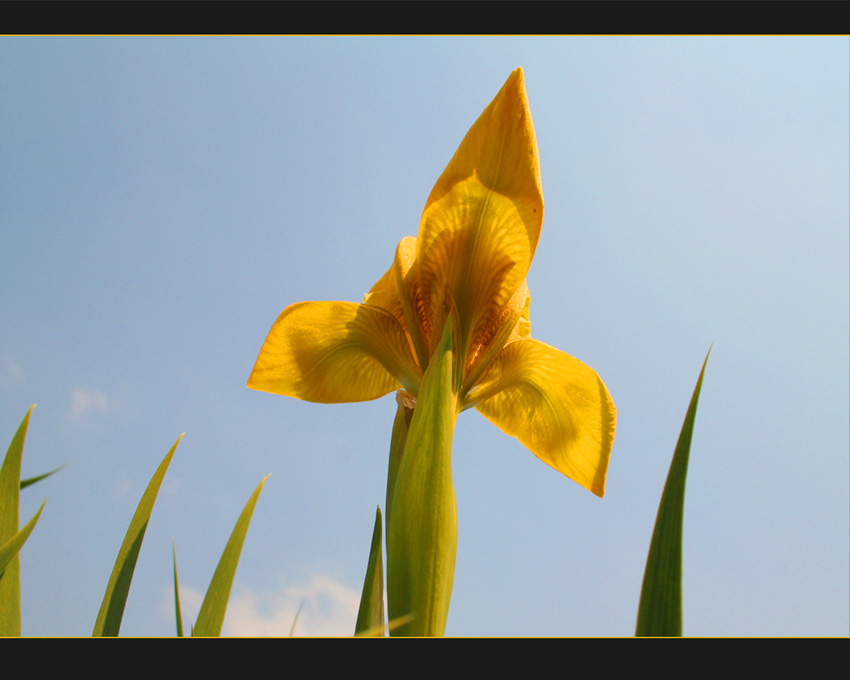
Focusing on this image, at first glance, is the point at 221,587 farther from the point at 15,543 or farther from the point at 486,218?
the point at 486,218

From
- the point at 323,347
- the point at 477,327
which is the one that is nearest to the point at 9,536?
the point at 323,347

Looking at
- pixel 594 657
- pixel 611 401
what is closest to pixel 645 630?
pixel 594 657

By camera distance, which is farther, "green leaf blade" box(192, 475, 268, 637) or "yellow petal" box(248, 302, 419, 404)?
"yellow petal" box(248, 302, 419, 404)

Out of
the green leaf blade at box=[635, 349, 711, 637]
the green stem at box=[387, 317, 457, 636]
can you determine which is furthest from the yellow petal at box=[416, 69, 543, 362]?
the green leaf blade at box=[635, 349, 711, 637]

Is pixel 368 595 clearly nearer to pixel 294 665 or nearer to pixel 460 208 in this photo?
pixel 294 665

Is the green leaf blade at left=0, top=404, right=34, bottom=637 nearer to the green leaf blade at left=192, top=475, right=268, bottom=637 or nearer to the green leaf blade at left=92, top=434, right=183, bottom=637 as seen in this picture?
the green leaf blade at left=92, top=434, right=183, bottom=637

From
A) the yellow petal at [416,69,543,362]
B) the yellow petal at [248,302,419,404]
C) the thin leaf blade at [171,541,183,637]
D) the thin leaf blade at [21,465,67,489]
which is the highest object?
the yellow petal at [416,69,543,362]
